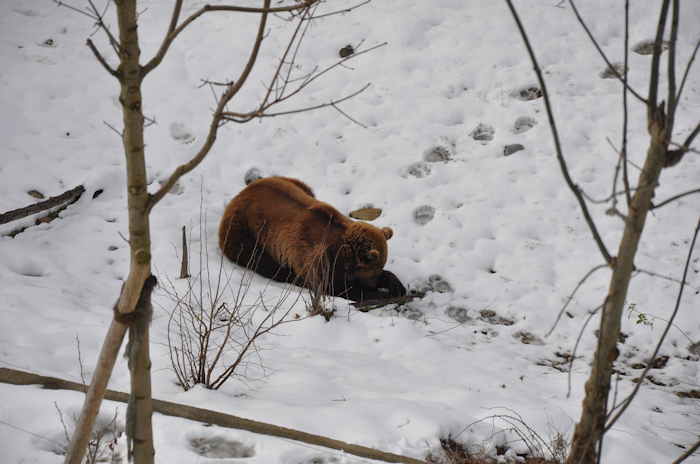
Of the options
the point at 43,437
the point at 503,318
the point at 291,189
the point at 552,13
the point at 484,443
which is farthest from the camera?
the point at 552,13

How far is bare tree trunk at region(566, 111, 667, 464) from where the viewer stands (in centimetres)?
152

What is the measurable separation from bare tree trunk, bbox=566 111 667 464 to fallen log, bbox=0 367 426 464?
1.21m

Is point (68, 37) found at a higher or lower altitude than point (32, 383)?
higher

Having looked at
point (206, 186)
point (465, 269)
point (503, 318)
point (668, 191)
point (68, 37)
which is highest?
point (68, 37)

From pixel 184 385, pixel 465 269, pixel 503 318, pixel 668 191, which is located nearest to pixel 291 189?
pixel 465 269

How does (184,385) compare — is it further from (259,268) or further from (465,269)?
(465,269)

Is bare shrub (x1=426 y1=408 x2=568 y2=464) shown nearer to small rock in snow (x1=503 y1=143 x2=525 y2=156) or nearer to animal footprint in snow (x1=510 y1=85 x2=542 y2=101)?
small rock in snow (x1=503 y1=143 x2=525 y2=156)

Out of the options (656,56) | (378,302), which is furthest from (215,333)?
(656,56)

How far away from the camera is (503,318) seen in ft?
15.9

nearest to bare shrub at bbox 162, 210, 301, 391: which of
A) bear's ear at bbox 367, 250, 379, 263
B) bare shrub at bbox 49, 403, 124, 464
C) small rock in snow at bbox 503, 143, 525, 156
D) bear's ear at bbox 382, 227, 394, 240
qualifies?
bare shrub at bbox 49, 403, 124, 464

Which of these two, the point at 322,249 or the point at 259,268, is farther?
the point at 259,268

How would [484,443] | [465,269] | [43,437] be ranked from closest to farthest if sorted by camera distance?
[43,437]
[484,443]
[465,269]

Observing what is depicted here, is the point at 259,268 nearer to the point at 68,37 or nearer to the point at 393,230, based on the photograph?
the point at 393,230

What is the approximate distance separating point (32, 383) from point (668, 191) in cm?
534
